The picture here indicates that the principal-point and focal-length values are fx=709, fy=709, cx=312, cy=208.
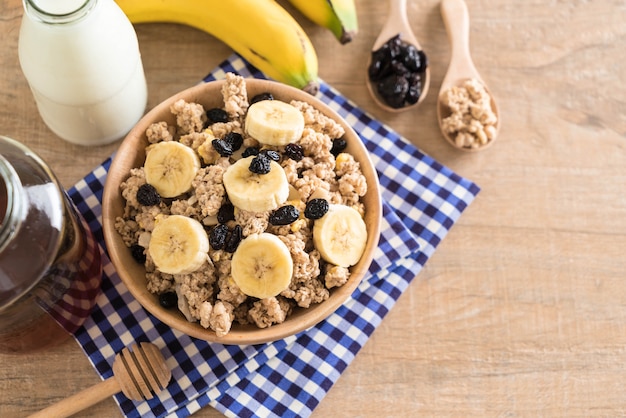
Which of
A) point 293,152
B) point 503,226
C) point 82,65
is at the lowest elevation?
point 503,226

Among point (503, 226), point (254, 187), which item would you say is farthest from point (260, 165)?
point (503, 226)

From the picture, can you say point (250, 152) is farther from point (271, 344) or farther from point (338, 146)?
point (271, 344)

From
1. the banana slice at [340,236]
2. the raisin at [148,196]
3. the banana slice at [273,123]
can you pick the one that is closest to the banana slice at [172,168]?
the raisin at [148,196]

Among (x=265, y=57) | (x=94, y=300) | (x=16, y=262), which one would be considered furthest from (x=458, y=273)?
(x=16, y=262)

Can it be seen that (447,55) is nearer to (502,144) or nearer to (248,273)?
(502,144)

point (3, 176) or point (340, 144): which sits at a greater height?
point (3, 176)
